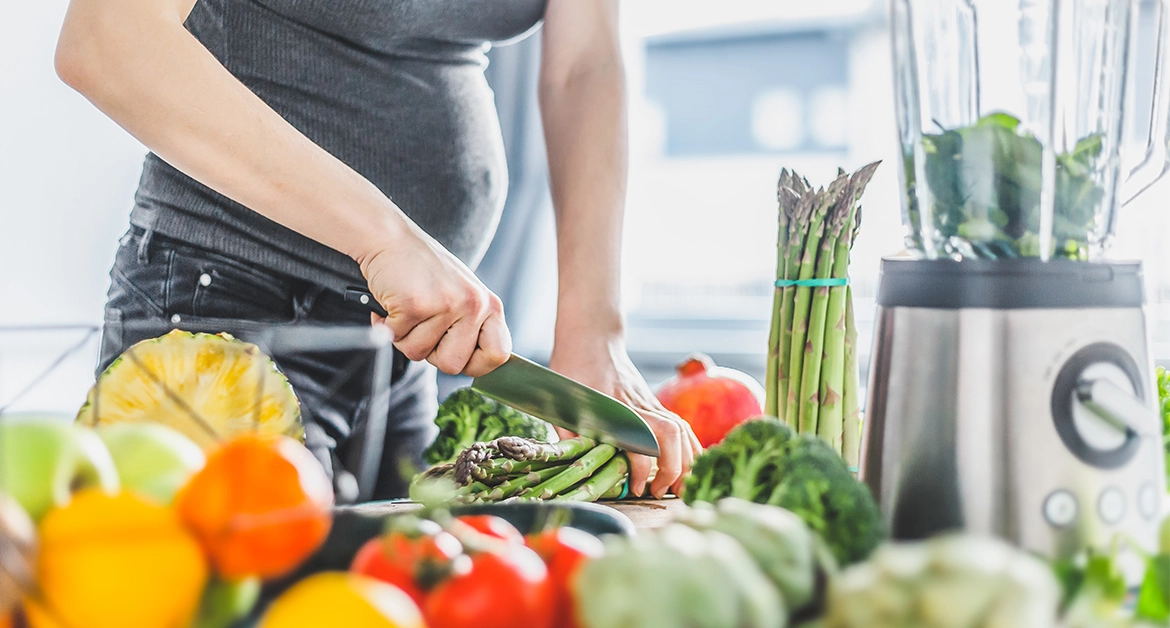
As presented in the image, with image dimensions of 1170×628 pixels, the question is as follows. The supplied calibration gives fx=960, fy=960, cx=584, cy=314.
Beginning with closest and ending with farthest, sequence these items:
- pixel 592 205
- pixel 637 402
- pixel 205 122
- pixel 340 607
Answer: pixel 340 607 < pixel 205 122 < pixel 637 402 < pixel 592 205

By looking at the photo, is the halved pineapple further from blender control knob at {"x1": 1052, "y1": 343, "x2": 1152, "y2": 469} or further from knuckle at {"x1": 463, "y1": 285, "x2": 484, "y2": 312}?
blender control knob at {"x1": 1052, "y1": 343, "x2": 1152, "y2": 469}

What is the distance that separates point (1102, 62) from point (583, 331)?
672 millimetres

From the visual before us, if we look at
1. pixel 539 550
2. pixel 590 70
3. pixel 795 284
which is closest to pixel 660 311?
pixel 590 70

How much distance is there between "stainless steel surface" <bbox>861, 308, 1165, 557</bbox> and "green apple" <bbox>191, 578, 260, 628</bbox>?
458mm

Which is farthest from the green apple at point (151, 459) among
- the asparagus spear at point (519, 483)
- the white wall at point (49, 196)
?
the white wall at point (49, 196)

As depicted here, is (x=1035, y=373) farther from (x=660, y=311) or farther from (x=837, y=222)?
(x=660, y=311)

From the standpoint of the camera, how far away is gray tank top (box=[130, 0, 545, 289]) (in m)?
1.22

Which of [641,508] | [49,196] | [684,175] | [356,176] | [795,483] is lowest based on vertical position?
[641,508]

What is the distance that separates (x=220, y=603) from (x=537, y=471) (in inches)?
23.1

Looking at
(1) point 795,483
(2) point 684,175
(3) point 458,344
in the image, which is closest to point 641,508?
(3) point 458,344

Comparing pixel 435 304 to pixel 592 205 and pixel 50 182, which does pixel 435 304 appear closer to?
pixel 592 205

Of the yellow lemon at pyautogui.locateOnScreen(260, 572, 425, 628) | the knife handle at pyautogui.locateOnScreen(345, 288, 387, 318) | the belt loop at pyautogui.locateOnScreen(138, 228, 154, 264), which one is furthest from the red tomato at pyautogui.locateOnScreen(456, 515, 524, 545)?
the belt loop at pyautogui.locateOnScreen(138, 228, 154, 264)

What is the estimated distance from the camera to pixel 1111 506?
0.64 m

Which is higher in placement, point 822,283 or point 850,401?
point 822,283
